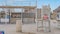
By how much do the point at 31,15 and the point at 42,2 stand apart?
1333mm

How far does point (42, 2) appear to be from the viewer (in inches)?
248

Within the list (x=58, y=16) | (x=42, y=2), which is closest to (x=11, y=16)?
(x=42, y=2)

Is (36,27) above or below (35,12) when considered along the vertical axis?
below

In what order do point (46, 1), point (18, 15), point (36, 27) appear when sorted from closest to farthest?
point (46, 1) < point (36, 27) < point (18, 15)

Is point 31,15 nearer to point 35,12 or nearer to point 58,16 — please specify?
point 35,12

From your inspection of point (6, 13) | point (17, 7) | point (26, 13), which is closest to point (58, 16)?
point (26, 13)

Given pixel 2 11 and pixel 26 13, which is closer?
pixel 2 11

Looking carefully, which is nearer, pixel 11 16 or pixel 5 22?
pixel 11 16

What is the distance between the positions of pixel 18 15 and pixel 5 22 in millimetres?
1108

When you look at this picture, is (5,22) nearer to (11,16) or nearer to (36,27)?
(11,16)

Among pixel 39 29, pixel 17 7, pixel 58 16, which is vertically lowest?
pixel 39 29

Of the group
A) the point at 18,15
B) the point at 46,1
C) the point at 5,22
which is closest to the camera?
the point at 46,1

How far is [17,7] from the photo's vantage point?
6.48 meters

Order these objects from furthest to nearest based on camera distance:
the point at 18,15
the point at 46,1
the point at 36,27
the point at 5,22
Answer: the point at 5,22 < the point at 18,15 < the point at 36,27 < the point at 46,1
